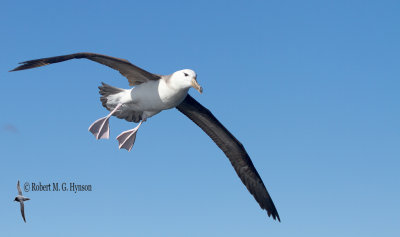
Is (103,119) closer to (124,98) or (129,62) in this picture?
(124,98)

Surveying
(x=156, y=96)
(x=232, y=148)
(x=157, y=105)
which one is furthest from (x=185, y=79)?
(x=232, y=148)

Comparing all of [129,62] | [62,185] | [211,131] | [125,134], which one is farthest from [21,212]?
[129,62]

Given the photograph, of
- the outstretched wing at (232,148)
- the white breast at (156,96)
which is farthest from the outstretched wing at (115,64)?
the outstretched wing at (232,148)

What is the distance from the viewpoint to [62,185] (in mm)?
13742

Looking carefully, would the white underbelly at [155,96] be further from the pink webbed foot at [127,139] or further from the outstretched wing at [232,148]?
the outstretched wing at [232,148]

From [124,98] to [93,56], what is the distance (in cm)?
136

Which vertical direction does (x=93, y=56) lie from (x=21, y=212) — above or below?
above

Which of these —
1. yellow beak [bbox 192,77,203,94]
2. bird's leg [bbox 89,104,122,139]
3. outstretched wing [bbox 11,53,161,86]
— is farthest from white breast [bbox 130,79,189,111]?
bird's leg [bbox 89,104,122,139]

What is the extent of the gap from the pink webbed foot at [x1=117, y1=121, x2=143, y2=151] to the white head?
2.41m

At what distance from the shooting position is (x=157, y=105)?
39.1 feet

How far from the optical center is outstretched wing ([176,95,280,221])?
567 inches

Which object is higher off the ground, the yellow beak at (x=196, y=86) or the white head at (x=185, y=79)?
the white head at (x=185, y=79)

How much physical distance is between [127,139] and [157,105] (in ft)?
6.18

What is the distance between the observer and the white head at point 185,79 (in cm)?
1122
